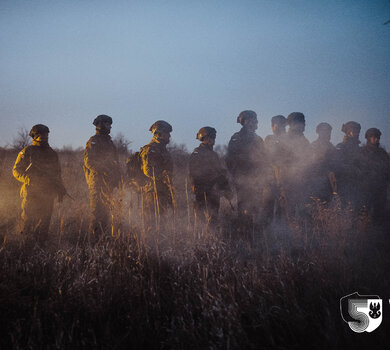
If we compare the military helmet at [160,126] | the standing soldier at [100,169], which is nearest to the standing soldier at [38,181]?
the standing soldier at [100,169]

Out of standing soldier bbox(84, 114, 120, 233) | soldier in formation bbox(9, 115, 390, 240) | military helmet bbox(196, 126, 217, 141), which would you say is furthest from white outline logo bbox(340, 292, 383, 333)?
Answer: military helmet bbox(196, 126, 217, 141)

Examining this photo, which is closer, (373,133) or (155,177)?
(155,177)

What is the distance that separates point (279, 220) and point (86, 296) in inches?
158

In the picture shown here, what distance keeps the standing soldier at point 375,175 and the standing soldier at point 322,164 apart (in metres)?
0.79

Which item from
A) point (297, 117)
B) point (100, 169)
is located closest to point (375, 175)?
point (297, 117)

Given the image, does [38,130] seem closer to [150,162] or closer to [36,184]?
[36,184]

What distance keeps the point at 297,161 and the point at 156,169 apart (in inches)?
141

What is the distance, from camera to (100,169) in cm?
407

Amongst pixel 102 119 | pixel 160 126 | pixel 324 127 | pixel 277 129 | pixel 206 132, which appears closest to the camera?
pixel 160 126

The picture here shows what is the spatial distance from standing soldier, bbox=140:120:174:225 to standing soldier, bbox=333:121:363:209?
4.21m

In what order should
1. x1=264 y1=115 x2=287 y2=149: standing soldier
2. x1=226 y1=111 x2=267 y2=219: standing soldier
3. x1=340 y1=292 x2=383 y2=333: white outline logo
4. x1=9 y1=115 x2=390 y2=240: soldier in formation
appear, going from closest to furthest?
1. x1=340 y1=292 x2=383 y2=333: white outline logo
2. x1=9 y1=115 x2=390 y2=240: soldier in formation
3. x1=226 y1=111 x2=267 y2=219: standing soldier
4. x1=264 y1=115 x2=287 y2=149: standing soldier

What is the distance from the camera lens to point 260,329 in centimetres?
150

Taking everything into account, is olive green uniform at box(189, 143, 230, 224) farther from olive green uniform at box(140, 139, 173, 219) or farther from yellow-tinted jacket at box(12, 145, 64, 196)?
→ yellow-tinted jacket at box(12, 145, 64, 196)

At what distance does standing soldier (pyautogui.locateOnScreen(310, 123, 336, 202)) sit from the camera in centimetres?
509
